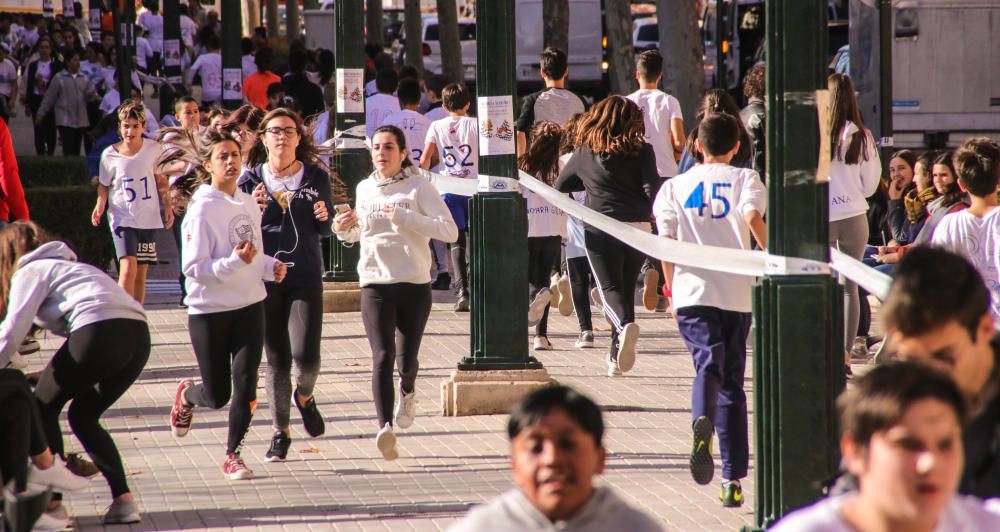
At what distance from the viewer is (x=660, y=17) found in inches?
814

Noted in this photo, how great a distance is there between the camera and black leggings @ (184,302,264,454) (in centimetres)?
757

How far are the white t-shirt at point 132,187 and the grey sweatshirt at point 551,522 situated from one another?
360 inches

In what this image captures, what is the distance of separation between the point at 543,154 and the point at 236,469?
4535mm

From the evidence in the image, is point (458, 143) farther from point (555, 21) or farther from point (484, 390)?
point (555, 21)

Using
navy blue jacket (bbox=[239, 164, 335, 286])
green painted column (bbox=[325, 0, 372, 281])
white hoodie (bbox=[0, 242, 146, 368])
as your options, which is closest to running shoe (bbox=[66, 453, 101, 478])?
white hoodie (bbox=[0, 242, 146, 368])

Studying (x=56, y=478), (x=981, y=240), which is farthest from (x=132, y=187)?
(x=981, y=240)

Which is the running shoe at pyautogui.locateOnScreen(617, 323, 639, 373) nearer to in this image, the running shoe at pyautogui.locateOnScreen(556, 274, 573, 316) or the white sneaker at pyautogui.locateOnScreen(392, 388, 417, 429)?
the white sneaker at pyautogui.locateOnScreen(392, 388, 417, 429)

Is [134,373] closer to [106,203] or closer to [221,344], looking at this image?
[221,344]

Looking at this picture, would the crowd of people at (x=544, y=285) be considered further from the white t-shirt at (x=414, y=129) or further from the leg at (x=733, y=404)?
the white t-shirt at (x=414, y=129)

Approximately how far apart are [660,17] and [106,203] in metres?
10.2

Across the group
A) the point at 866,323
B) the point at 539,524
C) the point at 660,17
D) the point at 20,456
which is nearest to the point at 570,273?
the point at 866,323

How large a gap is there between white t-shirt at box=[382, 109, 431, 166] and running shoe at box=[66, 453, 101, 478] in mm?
6996

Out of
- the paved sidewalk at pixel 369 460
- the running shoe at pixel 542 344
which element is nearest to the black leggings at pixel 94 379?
the paved sidewalk at pixel 369 460

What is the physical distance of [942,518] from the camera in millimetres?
3021
